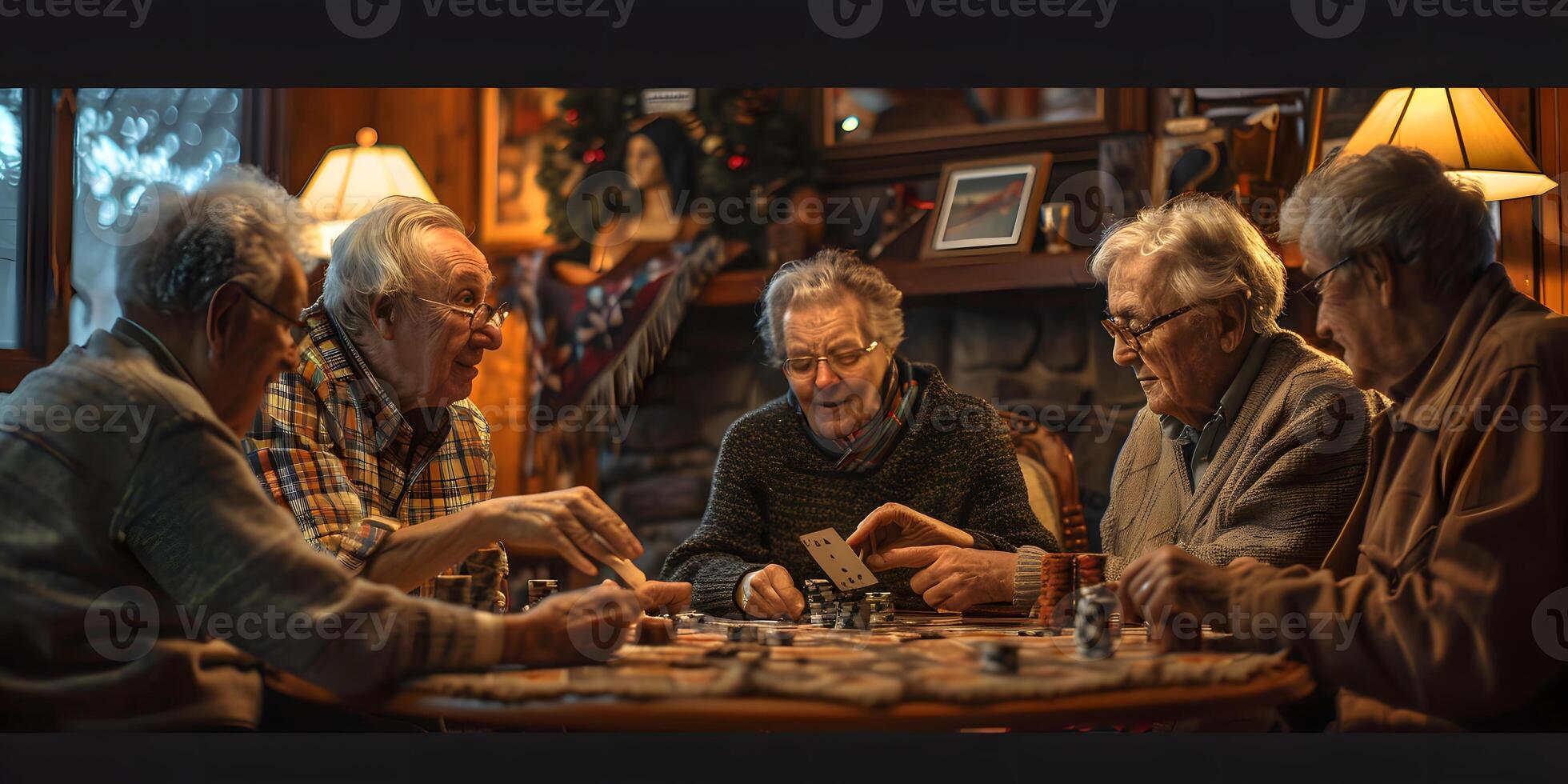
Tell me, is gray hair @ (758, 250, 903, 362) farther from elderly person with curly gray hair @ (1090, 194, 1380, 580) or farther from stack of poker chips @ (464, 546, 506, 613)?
stack of poker chips @ (464, 546, 506, 613)

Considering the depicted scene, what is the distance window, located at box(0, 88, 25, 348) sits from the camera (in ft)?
7.66

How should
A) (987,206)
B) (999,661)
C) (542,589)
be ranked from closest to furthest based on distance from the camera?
(999,661) → (542,589) → (987,206)

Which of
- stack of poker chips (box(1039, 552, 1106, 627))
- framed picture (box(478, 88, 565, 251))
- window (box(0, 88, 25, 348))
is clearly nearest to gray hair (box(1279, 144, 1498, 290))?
stack of poker chips (box(1039, 552, 1106, 627))

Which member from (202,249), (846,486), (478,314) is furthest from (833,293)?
(202,249)

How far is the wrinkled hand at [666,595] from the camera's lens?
2.54 meters

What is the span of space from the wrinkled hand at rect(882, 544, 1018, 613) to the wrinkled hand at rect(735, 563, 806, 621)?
0.80 ft

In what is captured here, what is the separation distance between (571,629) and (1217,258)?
163 centimetres

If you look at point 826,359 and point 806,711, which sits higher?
point 826,359

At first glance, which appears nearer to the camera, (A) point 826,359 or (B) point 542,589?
(B) point 542,589

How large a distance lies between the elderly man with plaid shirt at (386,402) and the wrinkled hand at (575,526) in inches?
7.3

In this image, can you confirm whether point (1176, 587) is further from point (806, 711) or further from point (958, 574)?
point (958, 574)

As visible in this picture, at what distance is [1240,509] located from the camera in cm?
229

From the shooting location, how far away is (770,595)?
9.30 feet

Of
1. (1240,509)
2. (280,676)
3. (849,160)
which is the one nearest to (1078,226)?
(849,160)
